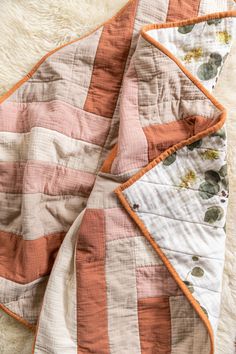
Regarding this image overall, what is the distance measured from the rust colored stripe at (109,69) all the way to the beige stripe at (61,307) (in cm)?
34

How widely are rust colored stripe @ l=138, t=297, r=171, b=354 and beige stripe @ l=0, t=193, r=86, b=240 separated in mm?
293

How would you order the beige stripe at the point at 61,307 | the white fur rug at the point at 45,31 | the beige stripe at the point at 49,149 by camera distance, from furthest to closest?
the white fur rug at the point at 45,31 → the beige stripe at the point at 49,149 → the beige stripe at the point at 61,307

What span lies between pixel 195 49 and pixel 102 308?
2.39ft

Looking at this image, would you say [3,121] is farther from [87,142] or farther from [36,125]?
[87,142]

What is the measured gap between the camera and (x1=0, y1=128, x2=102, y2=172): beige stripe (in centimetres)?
115

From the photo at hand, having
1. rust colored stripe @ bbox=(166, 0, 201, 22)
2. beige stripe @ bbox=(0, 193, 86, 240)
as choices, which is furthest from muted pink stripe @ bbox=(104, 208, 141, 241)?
rust colored stripe @ bbox=(166, 0, 201, 22)

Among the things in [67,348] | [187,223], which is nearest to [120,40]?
[187,223]

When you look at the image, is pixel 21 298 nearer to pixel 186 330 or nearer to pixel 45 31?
pixel 186 330

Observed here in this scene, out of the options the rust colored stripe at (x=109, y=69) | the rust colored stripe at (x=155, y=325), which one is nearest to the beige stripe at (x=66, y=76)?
the rust colored stripe at (x=109, y=69)

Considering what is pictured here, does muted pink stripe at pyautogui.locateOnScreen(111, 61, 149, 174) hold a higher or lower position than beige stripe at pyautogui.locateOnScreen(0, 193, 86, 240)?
higher

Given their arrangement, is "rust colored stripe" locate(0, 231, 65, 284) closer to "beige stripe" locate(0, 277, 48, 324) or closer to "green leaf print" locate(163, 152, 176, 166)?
"beige stripe" locate(0, 277, 48, 324)

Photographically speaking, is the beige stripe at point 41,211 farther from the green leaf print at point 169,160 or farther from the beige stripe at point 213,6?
the beige stripe at point 213,6

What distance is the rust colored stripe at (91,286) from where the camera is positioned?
1.04m

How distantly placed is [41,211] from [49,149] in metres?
0.17
